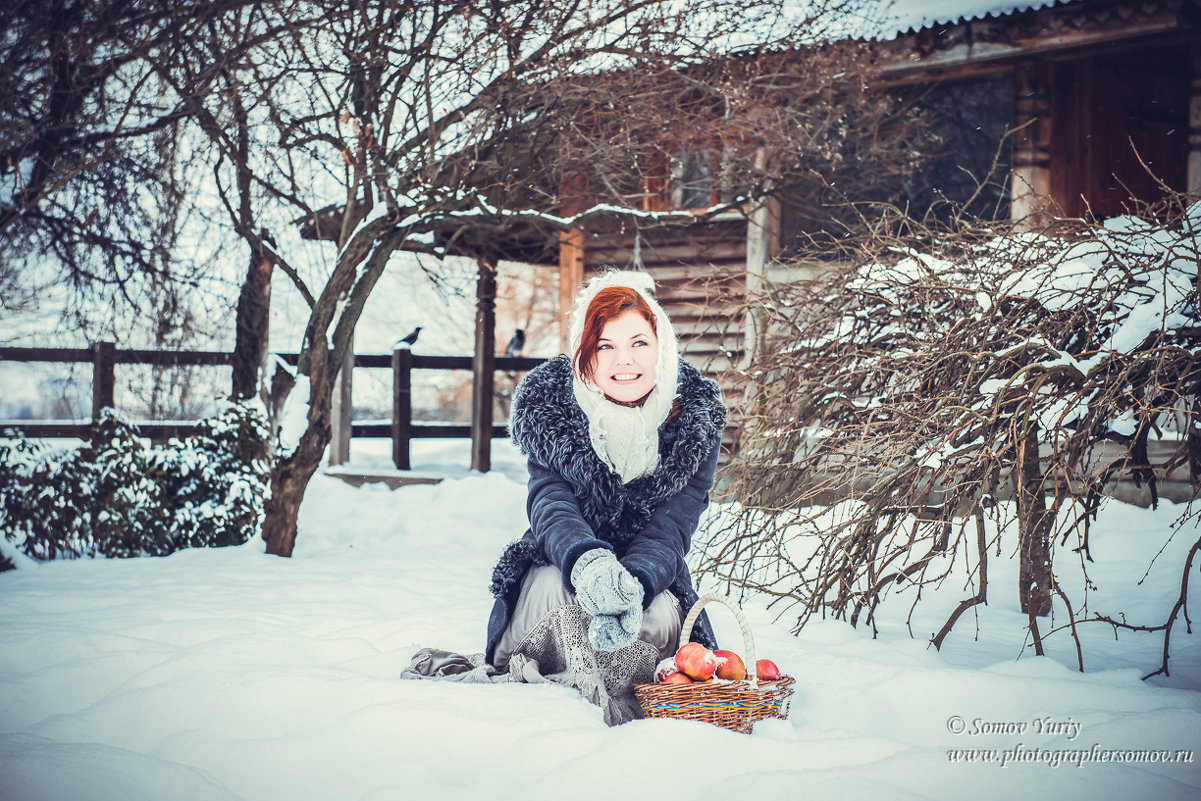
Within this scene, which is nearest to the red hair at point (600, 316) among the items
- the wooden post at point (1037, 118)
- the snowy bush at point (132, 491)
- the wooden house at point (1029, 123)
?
the wooden house at point (1029, 123)

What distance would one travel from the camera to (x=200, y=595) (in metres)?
4.25

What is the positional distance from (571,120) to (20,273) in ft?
12.5

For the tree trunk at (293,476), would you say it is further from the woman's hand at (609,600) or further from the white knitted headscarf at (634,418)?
the woman's hand at (609,600)

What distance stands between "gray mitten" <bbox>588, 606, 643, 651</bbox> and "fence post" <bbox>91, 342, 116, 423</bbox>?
6739 mm

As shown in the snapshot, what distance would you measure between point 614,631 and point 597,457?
0.58 m

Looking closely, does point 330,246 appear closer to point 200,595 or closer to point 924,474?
point 200,595

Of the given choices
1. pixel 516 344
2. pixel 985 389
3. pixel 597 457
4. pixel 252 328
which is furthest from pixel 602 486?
pixel 516 344

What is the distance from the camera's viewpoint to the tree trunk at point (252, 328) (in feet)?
23.3

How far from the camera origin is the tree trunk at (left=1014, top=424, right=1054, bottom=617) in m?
3.03

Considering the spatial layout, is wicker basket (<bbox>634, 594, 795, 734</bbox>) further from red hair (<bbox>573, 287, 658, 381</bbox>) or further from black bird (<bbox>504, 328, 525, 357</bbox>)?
black bird (<bbox>504, 328, 525, 357</bbox>)

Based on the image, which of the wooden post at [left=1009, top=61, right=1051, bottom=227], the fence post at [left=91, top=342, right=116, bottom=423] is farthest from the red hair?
the fence post at [left=91, top=342, right=116, bottom=423]

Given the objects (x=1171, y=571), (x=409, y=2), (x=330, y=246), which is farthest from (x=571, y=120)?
(x=1171, y=571)

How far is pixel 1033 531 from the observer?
3119 millimetres

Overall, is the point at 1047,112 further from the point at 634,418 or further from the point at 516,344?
the point at 516,344
